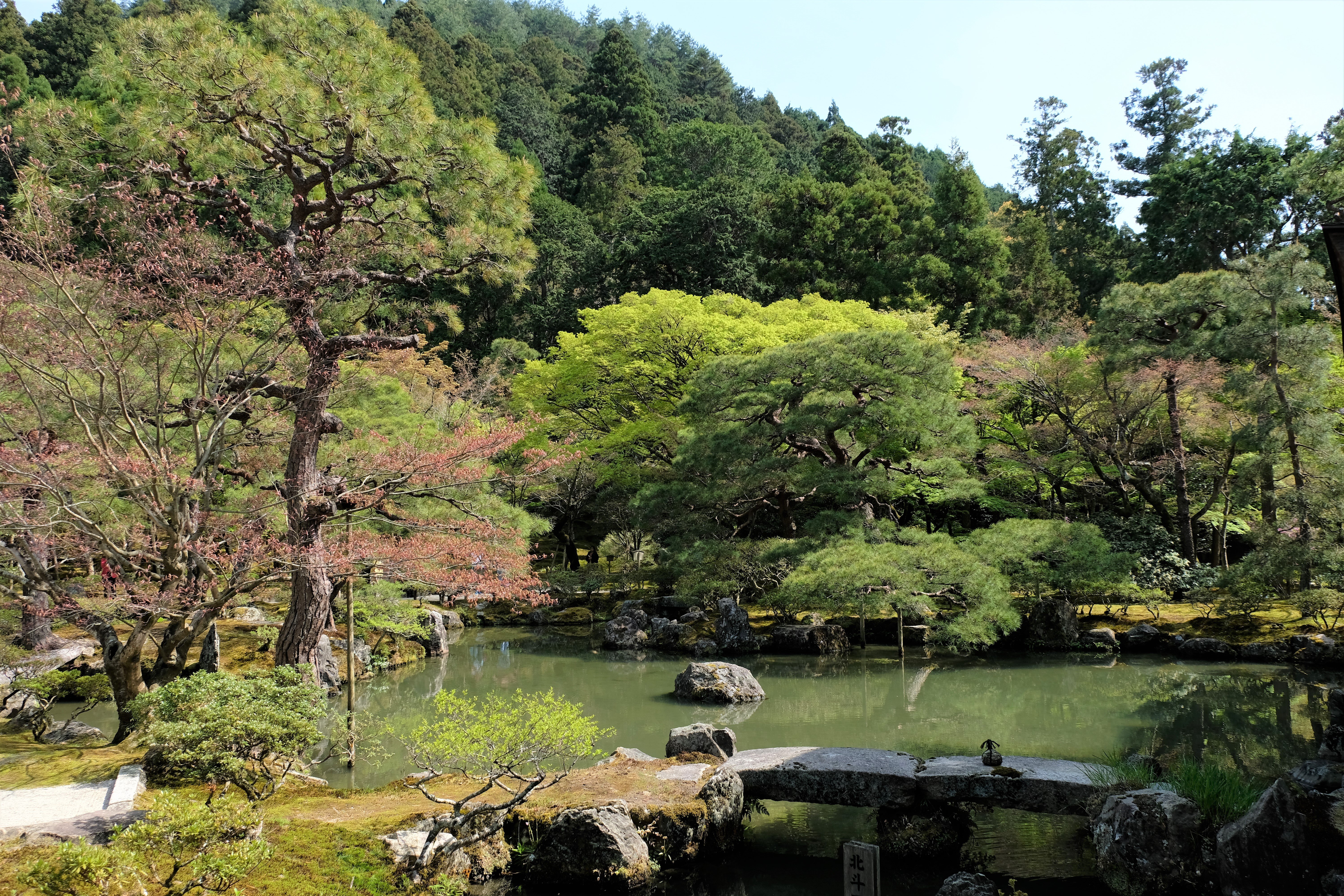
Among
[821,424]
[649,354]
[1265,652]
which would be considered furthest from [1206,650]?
[649,354]

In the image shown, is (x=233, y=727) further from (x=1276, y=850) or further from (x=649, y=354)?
(x=649, y=354)

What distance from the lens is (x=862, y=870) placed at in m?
4.01

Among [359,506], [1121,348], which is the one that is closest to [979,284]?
[1121,348]

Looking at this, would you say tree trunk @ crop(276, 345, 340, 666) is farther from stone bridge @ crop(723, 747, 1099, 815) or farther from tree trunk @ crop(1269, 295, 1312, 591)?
tree trunk @ crop(1269, 295, 1312, 591)

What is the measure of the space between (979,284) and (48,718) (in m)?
25.7

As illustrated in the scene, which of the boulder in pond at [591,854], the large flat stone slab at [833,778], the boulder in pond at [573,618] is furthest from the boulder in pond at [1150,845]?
the boulder in pond at [573,618]

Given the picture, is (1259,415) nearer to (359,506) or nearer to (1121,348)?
(1121,348)

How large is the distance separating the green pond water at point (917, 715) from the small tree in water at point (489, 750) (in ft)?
1.99

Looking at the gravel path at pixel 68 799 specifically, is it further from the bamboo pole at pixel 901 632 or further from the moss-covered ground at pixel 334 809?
the bamboo pole at pixel 901 632

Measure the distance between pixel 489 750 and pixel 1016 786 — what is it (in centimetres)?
360

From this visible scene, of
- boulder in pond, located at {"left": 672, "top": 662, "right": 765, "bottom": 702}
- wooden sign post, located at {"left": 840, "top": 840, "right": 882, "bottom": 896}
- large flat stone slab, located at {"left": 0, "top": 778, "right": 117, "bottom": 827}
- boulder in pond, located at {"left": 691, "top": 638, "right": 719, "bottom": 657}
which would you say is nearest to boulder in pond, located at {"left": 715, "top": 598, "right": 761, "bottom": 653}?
boulder in pond, located at {"left": 691, "top": 638, "right": 719, "bottom": 657}

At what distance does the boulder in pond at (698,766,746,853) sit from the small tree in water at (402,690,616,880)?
93cm

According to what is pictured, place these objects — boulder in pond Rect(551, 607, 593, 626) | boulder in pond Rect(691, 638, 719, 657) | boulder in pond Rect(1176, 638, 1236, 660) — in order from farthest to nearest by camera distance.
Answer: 1. boulder in pond Rect(551, 607, 593, 626)
2. boulder in pond Rect(691, 638, 719, 657)
3. boulder in pond Rect(1176, 638, 1236, 660)

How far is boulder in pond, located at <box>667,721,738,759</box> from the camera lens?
7230 mm
